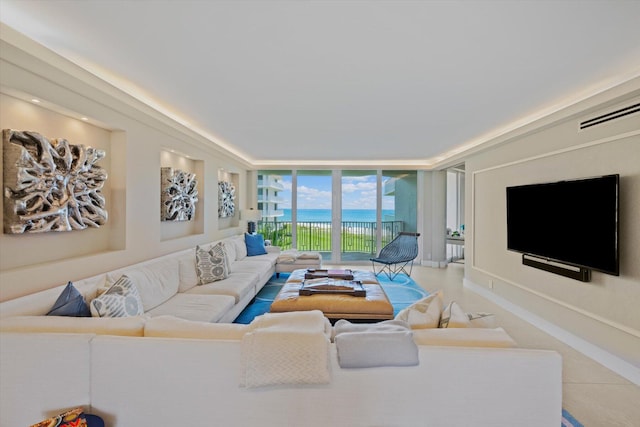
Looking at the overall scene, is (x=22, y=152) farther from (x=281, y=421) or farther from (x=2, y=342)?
(x=281, y=421)

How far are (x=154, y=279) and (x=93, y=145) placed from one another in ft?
4.64

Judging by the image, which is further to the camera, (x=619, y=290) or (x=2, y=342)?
(x=619, y=290)

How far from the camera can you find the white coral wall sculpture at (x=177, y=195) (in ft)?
13.2

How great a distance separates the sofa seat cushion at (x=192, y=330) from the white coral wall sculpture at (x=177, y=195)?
2.59 meters


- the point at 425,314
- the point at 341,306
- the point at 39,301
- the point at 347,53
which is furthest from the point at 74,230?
the point at 425,314

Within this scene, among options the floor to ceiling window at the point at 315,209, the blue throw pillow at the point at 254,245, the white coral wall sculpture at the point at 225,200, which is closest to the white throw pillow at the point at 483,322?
the blue throw pillow at the point at 254,245

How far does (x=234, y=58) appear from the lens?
93.3 inches

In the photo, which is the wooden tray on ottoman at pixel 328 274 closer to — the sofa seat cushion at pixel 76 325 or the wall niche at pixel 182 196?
the wall niche at pixel 182 196

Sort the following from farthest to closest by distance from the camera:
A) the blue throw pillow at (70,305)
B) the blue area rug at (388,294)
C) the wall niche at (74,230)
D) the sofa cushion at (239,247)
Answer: the sofa cushion at (239,247) < the blue area rug at (388,294) < the wall niche at (74,230) < the blue throw pillow at (70,305)

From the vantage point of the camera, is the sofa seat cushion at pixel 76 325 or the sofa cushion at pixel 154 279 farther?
the sofa cushion at pixel 154 279

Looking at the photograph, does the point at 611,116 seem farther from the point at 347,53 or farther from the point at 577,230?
the point at 347,53

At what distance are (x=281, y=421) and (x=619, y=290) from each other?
313cm

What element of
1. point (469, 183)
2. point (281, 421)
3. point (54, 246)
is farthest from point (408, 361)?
point (469, 183)

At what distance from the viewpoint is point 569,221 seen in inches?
128
